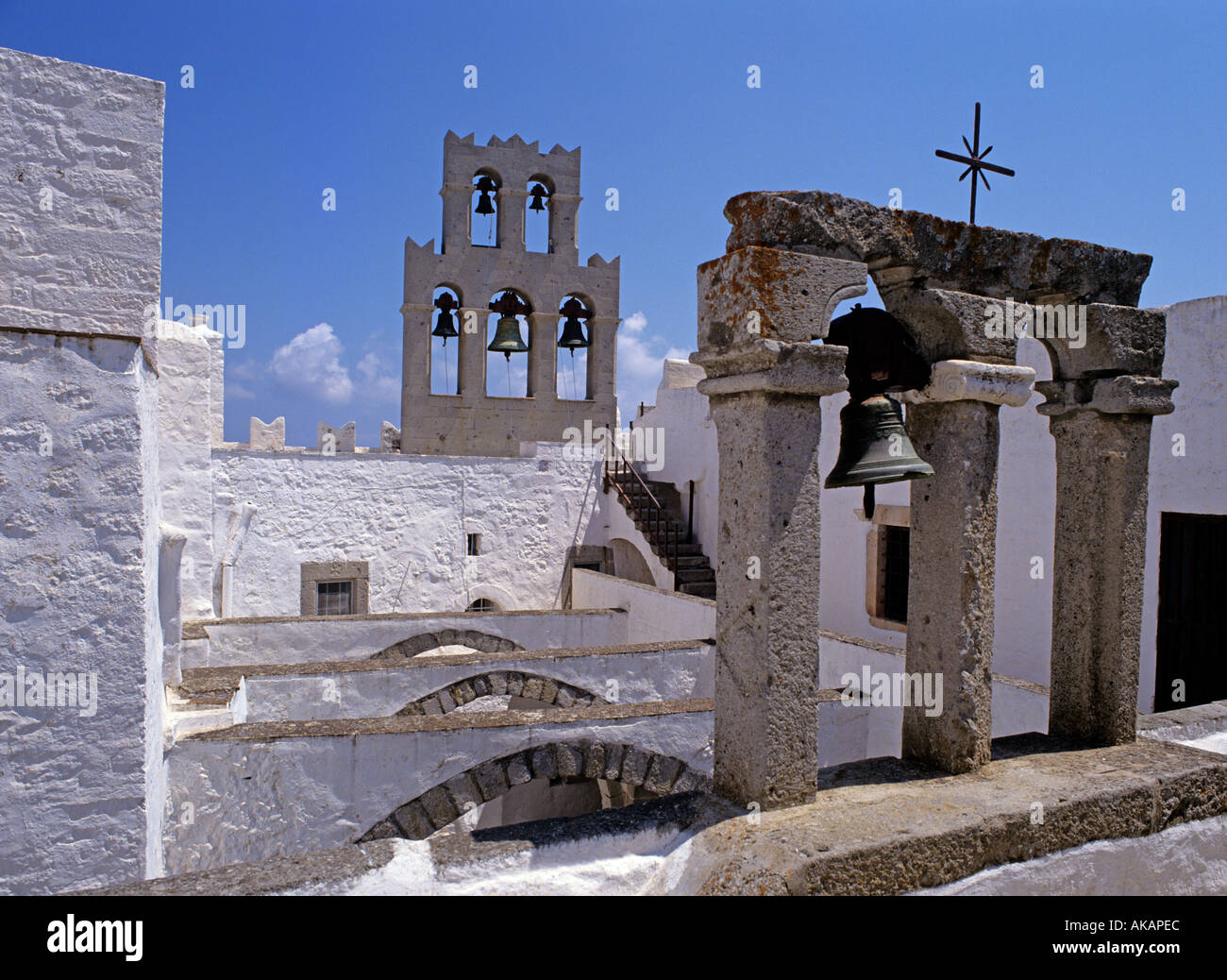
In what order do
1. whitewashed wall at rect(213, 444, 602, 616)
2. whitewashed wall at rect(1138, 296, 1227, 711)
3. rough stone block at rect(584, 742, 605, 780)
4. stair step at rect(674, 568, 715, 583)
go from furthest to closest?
stair step at rect(674, 568, 715, 583)
whitewashed wall at rect(213, 444, 602, 616)
whitewashed wall at rect(1138, 296, 1227, 711)
rough stone block at rect(584, 742, 605, 780)

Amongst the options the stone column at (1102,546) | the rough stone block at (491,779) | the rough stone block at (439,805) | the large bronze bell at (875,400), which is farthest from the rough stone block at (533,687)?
the large bronze bell at (875,400)

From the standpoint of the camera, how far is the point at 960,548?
2.71m

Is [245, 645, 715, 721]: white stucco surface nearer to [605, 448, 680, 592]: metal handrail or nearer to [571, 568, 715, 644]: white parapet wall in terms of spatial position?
[571, 568, 715, 644]: white parapet wall

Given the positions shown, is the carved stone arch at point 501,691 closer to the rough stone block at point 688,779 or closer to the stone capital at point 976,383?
the rough stone block at point 688,779

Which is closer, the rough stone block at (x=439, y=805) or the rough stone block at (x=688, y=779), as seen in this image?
the rough stone block at (x=439, y=805)

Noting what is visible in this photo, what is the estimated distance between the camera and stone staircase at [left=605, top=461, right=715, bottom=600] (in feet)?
35.9

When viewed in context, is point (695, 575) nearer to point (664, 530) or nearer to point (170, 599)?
point (664, 530)

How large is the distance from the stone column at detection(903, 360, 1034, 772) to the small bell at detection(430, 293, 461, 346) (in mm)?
8726

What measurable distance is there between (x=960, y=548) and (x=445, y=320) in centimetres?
905

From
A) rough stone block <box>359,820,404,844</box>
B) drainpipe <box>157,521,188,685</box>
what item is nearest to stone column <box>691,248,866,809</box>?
rough stone block <box>359,820,404,844</box>

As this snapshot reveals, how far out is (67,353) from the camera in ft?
11.2

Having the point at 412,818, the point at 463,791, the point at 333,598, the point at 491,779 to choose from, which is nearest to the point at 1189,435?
the point at 491,779

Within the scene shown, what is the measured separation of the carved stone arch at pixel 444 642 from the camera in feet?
26.6
